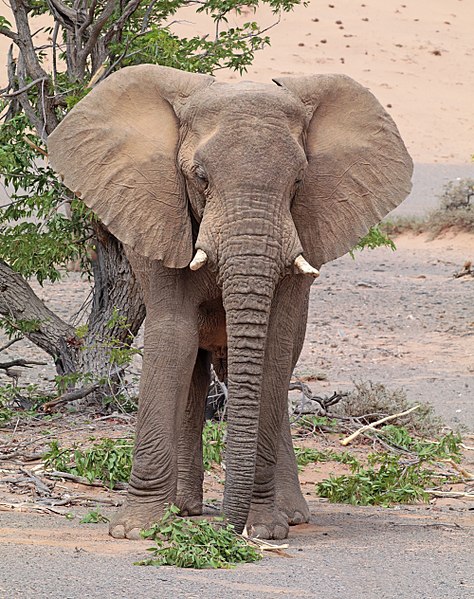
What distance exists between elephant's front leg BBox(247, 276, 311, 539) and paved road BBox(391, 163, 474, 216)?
71.4 feet

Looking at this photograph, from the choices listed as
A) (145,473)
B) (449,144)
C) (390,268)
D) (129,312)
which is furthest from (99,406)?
(449,144)

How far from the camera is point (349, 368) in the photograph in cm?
1218

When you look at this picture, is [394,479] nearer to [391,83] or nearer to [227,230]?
[227,230]

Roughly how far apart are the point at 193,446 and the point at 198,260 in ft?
5.36

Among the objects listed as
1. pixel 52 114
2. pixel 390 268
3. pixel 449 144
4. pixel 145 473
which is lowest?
pixel 145 473

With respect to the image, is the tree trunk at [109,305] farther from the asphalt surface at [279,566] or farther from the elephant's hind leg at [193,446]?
the asphalt surface at [279,566]

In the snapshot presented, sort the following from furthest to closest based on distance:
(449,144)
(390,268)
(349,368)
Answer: (449,144) < (390,268) < (349,368)

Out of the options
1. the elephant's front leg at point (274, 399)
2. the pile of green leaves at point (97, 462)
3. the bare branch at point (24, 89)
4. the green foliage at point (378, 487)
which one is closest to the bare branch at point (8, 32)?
the bare branch at point (24, 89)

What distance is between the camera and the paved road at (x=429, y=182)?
28.6 m

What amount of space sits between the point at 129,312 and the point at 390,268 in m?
10.7

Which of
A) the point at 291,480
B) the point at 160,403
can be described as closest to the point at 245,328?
the point at 160,403

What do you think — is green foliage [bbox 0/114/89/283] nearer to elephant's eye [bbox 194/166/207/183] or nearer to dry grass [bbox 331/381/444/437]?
dry grass [bbox 331/381/444/437]

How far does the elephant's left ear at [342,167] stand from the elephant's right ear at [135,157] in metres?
0.51

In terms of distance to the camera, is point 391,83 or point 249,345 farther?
point 391,83
